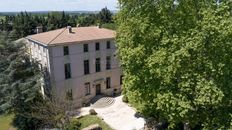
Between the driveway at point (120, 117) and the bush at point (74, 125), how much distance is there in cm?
327

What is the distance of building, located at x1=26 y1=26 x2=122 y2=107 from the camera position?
36312mm

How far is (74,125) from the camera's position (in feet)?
107

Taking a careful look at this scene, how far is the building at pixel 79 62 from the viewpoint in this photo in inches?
1430

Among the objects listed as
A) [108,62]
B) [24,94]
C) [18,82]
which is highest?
[108,62]

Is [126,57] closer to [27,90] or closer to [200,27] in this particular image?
[200,27]

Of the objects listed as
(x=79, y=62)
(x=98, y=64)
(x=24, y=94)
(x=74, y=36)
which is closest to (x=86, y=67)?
(x=79, y=62)

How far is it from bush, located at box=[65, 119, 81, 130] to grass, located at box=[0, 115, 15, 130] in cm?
824

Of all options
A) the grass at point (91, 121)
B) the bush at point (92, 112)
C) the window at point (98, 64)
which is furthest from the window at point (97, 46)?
the grass at point (91, 121)

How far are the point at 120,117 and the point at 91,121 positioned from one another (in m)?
3.51

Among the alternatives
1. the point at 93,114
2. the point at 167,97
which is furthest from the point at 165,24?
the point at 93,114

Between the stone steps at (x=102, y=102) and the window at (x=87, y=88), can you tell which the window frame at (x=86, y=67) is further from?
the stone steps at (x=102, y=102)

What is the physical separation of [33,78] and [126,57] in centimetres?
1589

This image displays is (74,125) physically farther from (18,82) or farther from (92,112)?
(18,82)

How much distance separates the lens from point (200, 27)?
20.9 m
